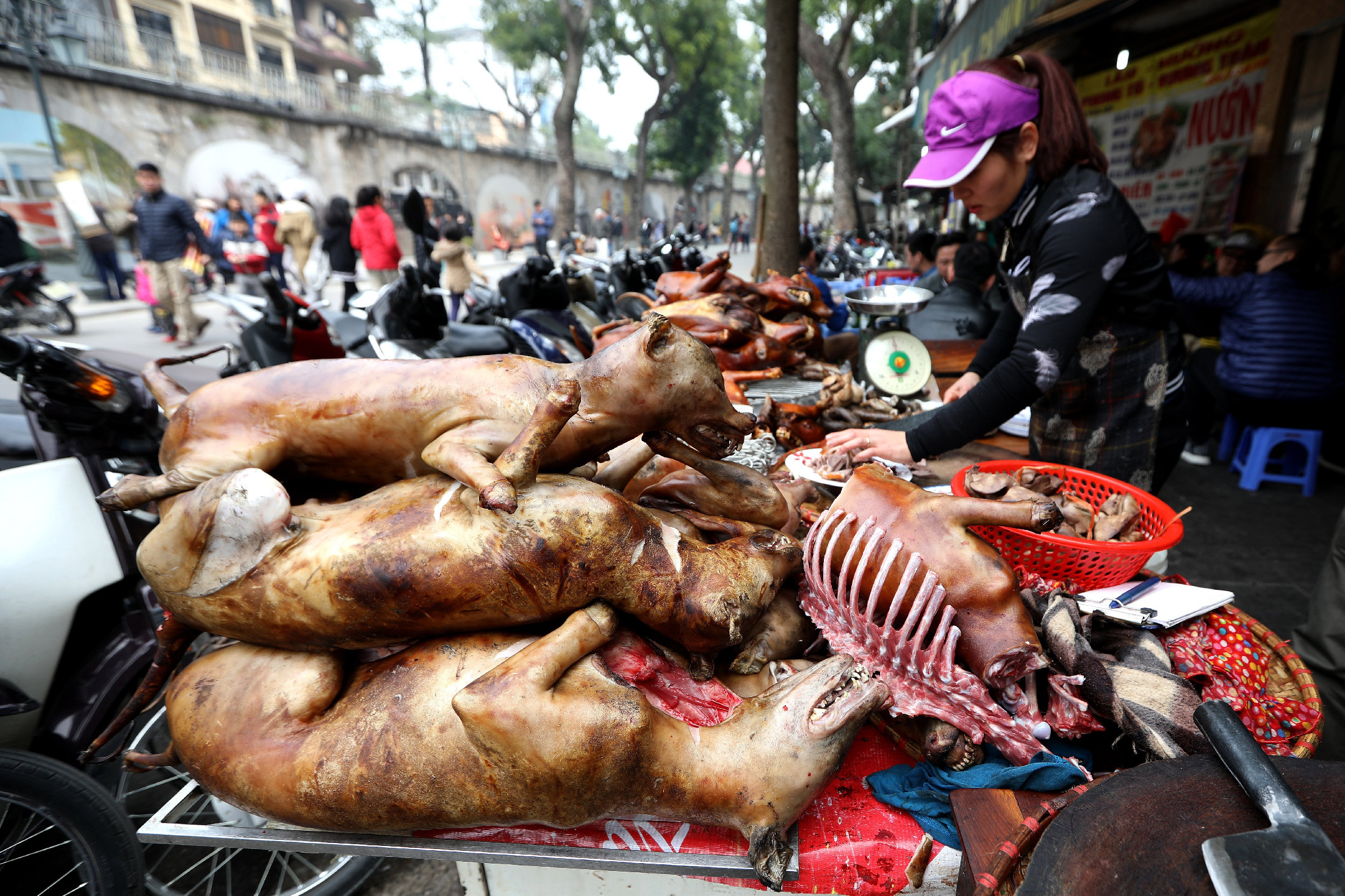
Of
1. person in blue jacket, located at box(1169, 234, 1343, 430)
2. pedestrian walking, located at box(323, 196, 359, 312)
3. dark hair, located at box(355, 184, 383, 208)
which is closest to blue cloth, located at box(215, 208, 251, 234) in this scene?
pedestrian walking, located at box(323, 196, 359, 312)

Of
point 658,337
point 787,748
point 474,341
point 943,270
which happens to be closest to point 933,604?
point 787,748

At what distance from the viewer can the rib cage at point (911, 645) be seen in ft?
4.42

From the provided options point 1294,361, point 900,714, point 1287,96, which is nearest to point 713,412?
point 900,714

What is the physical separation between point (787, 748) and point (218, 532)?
129cm

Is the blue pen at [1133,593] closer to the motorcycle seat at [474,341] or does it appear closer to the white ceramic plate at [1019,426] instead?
the white ceramic plate at [1019,426]

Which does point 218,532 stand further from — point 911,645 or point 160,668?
point 911,645

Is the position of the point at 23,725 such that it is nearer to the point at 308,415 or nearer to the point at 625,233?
the point at 308,415

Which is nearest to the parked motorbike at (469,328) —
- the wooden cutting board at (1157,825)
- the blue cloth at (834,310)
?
the blue cloth at (834,310)

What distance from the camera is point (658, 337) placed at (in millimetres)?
1527

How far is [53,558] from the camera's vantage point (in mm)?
2256

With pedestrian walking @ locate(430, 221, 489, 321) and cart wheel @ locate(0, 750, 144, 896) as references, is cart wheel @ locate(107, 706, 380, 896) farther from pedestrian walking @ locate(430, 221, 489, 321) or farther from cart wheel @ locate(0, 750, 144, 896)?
pedestrian walking @ locate(430, 221, 489, 321)

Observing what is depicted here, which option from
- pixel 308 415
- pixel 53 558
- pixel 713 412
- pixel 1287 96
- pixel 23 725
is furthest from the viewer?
pixel 1287 96

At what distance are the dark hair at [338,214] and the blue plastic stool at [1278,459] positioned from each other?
11.6 metres

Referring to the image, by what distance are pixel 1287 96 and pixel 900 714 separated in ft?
26.0
